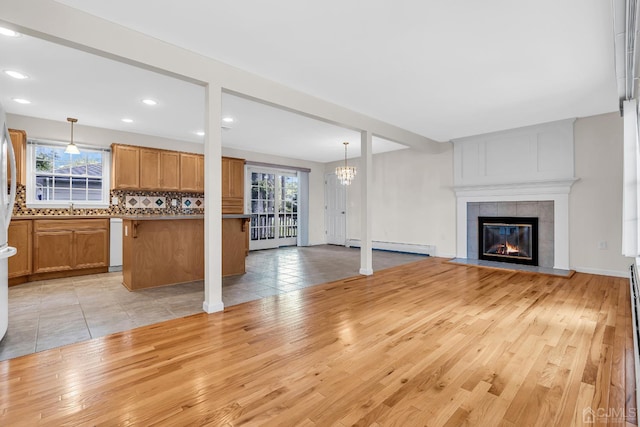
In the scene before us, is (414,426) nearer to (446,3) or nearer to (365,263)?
(446,3)

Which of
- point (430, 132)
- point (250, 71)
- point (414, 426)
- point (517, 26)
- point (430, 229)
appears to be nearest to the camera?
point (414, 426)

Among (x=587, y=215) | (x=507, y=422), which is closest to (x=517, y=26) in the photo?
(x=507, y=422)

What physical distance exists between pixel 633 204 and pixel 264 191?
7078 mm

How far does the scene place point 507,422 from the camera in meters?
1.46

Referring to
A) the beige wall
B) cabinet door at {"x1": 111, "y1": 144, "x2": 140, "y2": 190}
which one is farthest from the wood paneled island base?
the beige wall

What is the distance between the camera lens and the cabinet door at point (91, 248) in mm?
4766

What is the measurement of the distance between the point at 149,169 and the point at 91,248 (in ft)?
5.55

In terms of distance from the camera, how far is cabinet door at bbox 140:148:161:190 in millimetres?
5617

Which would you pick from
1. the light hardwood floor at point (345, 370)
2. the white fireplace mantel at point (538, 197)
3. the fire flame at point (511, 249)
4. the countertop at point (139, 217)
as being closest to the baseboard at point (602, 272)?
the white fireplace mantel at point (538, 197)

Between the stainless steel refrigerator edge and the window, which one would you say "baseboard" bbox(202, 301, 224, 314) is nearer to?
the stainless steel refrigerator edge

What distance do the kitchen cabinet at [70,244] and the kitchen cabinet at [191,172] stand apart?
1594 mm

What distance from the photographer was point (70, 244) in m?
4.68

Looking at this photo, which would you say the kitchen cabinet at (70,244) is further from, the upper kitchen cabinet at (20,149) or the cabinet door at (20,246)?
the upper kitchen cabinet at (20,149)

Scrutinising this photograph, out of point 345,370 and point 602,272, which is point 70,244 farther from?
point 602,272
